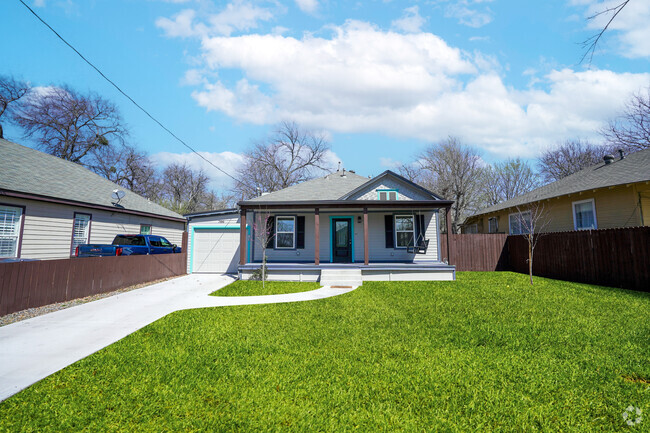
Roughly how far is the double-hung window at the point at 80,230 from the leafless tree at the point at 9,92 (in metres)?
15.8

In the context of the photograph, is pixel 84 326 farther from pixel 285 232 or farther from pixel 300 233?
pixel 300 233

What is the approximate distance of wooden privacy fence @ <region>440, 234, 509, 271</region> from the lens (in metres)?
15.0

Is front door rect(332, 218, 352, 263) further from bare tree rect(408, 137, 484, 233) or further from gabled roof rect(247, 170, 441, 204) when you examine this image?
bare tree rect(408, 137, 484, 233)

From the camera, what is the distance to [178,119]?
15.6m

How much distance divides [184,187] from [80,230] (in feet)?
82.9

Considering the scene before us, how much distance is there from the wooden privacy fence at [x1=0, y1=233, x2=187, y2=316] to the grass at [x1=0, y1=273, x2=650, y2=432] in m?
3.60

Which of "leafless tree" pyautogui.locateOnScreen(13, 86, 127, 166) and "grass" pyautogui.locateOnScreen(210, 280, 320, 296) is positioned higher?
"leafless tree" pyautogui.locateOnScreen(13, 86, 127, 166)

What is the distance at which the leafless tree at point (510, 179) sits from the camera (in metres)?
29.8

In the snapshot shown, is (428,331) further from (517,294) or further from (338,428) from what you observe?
(517,294)

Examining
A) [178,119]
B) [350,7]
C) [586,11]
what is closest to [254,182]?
[178,119]

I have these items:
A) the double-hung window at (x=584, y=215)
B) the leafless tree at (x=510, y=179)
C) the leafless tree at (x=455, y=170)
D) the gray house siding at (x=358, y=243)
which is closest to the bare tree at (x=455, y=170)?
the leafless tree at (x=455, y=170)

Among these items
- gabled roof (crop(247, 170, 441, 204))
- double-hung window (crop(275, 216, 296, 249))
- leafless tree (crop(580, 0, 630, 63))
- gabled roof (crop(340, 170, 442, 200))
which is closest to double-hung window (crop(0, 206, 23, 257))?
gabled roof (crop(247, 170, 441, 204))

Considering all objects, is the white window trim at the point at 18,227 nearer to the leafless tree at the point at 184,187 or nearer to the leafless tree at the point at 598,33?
the leafless tree at the point at 598,33

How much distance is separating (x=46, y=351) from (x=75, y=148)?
90.5 feet
